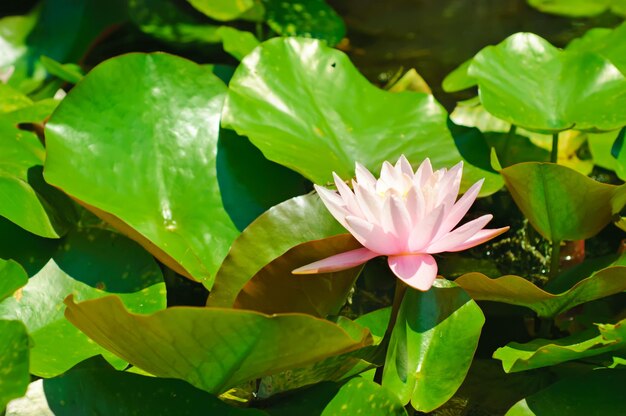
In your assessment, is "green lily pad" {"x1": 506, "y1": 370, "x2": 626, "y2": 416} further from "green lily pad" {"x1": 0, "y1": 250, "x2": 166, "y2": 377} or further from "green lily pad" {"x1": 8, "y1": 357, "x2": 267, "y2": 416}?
"green lily pad" {"x1": 0, "y1": 250, "x2": 166, "y2": 377}

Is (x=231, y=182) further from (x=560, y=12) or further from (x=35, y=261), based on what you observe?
(x=560, y=12)

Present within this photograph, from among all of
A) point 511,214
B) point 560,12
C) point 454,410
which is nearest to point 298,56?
point 511,214

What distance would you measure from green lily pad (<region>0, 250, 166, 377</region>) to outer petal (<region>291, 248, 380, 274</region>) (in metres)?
0.31

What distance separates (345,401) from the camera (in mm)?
1003

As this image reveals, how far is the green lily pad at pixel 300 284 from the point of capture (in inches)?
40.4

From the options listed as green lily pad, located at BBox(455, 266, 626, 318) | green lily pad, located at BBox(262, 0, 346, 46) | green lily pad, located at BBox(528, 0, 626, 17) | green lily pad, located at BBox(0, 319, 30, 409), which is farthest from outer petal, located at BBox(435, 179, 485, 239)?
green lily pad, located at BBox(528, 0, 626, 17)

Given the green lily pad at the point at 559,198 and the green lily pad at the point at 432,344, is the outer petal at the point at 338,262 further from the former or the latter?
the green lily pad at the point at 559,198

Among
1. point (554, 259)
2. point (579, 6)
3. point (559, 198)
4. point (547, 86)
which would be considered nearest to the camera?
point (559, 198)

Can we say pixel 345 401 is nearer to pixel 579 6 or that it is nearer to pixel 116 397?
pixel 116 397

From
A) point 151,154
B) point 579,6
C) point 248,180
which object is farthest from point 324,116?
point 579,6

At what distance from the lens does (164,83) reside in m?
1.48

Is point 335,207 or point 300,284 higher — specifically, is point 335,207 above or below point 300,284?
above

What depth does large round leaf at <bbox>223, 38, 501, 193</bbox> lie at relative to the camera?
1.45m

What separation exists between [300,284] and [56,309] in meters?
0.40
